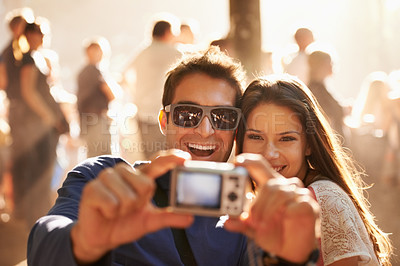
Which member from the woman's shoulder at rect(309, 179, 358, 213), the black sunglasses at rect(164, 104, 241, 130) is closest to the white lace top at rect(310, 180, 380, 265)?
the woman's shoulder at rect(309, 179, 358, 213)

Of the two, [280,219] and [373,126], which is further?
[373,126]

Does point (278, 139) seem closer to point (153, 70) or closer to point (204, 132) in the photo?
point (204, 132)

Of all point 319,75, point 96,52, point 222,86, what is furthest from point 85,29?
point 222,86

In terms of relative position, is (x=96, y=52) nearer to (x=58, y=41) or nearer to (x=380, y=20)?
(x=380, y=20)

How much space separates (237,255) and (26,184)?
3.57 metres

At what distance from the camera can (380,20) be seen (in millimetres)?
12109

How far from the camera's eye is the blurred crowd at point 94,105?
4895mm

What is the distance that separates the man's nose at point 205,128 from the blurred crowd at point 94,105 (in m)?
1.90

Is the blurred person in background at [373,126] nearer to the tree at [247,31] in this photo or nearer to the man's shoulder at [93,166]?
the tree at [247,31]

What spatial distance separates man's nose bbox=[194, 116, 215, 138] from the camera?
8.48 ft

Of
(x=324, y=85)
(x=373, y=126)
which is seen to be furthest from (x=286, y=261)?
(x=373, y=126)

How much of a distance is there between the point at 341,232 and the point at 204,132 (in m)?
0.93

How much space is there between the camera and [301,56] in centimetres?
545

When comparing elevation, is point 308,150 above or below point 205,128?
below
